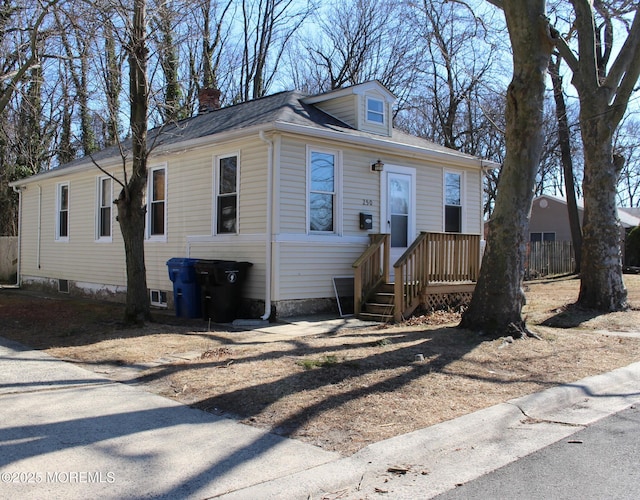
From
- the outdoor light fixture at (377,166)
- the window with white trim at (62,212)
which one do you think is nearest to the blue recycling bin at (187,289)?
the outdoor light fixture at (377,166)

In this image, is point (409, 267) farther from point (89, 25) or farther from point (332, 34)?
point (332, 34)

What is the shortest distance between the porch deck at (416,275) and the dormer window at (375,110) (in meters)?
2.93

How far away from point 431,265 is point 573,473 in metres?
7.37

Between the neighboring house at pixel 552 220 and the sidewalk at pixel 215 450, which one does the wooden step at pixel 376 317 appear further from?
the neighboring house at pixel 552 220

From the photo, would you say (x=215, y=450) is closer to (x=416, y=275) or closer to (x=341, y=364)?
(x=341, y=364)

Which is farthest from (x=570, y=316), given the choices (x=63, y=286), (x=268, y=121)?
(x=63, y=286)

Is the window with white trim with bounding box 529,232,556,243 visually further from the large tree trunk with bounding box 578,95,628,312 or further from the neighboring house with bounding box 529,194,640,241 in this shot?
the large tree trunk with bounding box 578,95,628,312

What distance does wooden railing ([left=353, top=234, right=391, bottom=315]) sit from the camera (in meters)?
10.9

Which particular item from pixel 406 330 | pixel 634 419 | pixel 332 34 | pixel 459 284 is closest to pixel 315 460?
pixel 634 419

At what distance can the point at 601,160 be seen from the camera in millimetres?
11594

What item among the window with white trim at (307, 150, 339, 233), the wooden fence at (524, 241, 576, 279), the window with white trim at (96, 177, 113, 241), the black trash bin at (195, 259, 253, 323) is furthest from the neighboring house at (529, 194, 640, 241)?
the black trash bin at (195, 259, 253, 323)

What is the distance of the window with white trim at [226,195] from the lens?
11.7 metres

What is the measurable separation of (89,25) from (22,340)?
5671 millimetres

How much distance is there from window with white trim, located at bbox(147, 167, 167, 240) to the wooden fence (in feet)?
49.6
